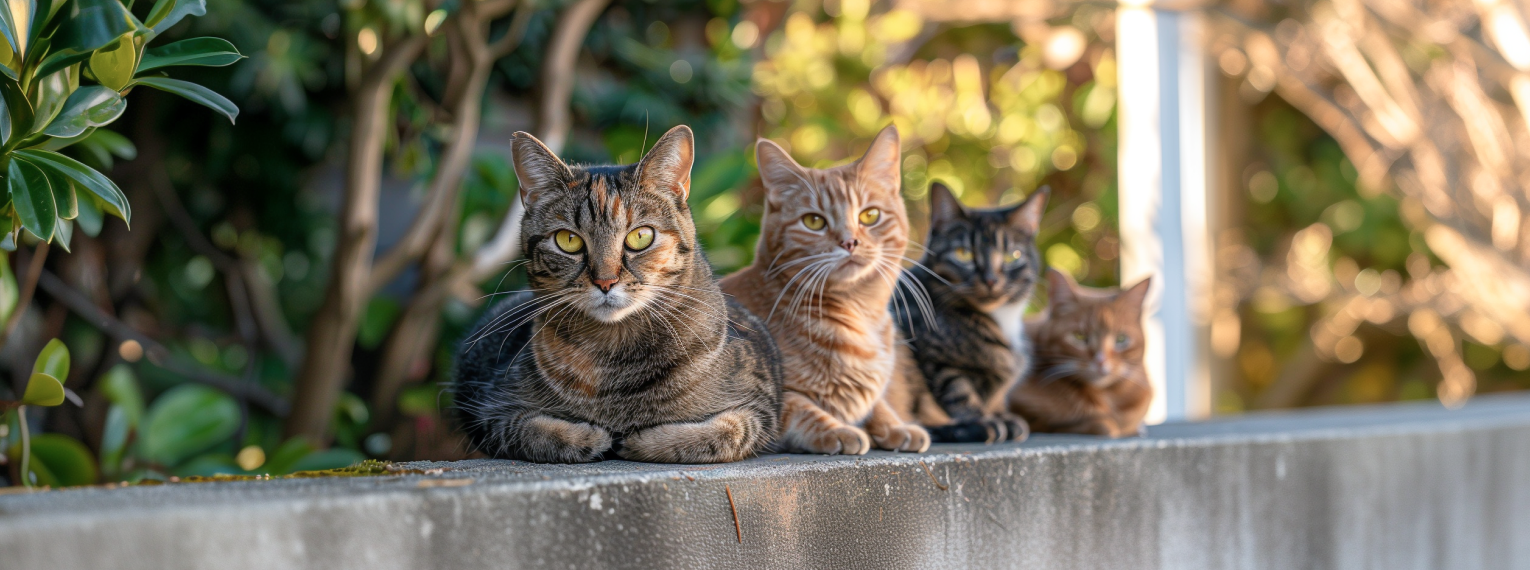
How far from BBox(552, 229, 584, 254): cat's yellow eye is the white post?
2.27m

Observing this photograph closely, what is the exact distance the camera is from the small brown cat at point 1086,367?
5.96 ft

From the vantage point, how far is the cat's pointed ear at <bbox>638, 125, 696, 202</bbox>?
49.2 inches

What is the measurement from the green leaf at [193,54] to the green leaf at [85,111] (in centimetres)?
6

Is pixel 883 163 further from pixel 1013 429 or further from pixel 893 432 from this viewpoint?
pixel 1013 429

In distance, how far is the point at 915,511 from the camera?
140cm

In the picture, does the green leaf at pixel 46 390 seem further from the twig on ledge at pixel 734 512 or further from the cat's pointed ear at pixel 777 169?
the cat's pointed ear at pixel 777 169

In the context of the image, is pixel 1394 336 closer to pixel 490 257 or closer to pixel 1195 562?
pixel 1195 562

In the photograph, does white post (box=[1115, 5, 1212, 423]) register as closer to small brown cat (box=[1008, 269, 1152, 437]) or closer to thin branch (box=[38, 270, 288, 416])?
small brown cat (box=[1008, 269, 1152, 437])

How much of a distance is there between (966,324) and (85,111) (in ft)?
4.17

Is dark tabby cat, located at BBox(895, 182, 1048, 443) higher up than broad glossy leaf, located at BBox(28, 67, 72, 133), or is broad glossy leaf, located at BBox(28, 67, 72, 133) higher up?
broad glossy leaf, located at BBox(28, 67, 72, 133)

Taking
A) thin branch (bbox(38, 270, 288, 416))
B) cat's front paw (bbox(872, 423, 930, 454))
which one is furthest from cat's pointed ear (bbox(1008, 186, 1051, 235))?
thin branch (bbox(38, 270, 288, 416))

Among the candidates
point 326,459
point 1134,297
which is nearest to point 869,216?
point 1134,297

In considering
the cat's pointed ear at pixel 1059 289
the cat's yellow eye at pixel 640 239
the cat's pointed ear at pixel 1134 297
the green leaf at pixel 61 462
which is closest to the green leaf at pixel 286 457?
the green leaf at pixel 61 462

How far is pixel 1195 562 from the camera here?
176 cm
